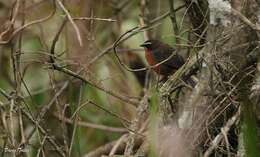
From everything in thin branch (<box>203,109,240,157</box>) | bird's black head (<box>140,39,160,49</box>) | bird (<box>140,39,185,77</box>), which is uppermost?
bird's black head (<box>140,39,160,49</box>)

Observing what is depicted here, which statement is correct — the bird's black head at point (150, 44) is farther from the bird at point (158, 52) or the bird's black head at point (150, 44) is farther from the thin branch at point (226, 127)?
the thin branch at point (226, 127)

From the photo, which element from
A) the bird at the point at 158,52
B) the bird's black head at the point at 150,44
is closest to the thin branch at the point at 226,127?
the bird at the point at 158,52

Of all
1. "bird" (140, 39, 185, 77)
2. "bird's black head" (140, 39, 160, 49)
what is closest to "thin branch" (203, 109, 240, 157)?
"bird" (140, 39, 185, 77)

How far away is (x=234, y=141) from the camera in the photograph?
407 cm

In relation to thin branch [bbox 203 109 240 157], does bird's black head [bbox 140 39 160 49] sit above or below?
above

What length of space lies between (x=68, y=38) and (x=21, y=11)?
73 centimetres

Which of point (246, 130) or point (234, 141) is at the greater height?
point (246, 130)

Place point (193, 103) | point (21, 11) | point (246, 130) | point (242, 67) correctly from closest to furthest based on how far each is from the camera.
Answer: point (246, 130) < point (193, 103) < point (242, 67) < point (21, 11)

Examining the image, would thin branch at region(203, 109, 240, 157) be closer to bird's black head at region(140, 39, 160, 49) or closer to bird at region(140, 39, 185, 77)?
bird at region(140, 39, 185, 77)

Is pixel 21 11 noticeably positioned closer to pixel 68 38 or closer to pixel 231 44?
pixel 68 38

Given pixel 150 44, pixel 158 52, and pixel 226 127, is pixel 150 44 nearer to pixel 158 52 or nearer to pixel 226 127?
pixel 158 52

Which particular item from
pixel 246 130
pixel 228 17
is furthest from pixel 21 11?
pixel 246 130

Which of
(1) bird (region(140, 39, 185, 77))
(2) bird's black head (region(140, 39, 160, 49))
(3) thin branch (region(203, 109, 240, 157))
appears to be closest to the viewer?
(3) thin branch (region(203, 109, 240, 157))

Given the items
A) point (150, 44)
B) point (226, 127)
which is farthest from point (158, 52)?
point (226, 127)
